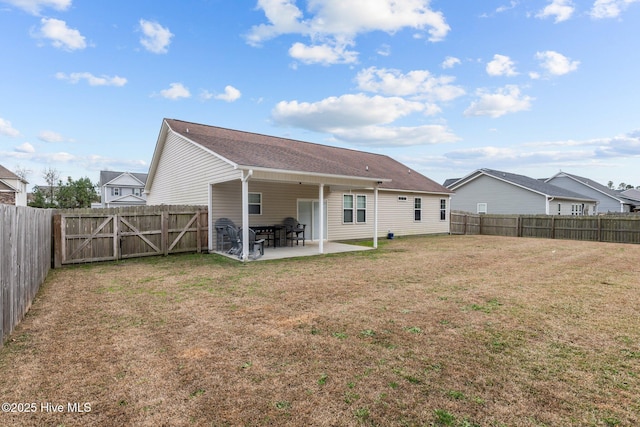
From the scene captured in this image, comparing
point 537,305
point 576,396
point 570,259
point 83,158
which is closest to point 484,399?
point 576,396

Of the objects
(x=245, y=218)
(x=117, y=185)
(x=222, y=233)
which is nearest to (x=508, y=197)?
(x=222, y=233)

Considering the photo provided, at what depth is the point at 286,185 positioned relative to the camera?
1320 cm

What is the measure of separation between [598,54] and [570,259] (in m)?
8.54

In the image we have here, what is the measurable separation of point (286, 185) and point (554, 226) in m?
16.2

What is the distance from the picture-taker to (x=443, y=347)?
3.60 meters

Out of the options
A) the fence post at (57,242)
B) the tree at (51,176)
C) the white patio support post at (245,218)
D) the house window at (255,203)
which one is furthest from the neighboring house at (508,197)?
the tree at (51,176)

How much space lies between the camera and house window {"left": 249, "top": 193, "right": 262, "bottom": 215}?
1233 cm

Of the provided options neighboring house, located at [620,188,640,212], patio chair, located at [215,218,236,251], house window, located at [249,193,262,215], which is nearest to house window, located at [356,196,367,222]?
house window, located at [249,193,262,215]

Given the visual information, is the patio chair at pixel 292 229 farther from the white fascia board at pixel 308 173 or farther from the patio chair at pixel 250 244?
the white fascia board at pixel 308 173

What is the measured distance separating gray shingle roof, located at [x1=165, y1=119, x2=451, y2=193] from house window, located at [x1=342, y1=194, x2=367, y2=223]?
134 cm

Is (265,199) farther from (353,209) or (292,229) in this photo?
(353,209)

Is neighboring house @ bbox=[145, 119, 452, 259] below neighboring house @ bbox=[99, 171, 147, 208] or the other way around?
below

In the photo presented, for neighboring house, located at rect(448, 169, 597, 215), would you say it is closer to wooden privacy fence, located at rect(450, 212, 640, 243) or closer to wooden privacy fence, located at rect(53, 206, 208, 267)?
wooden privacy fence, located at rect(450, 212, 640, 243)

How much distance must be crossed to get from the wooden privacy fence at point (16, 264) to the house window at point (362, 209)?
12.2 m
